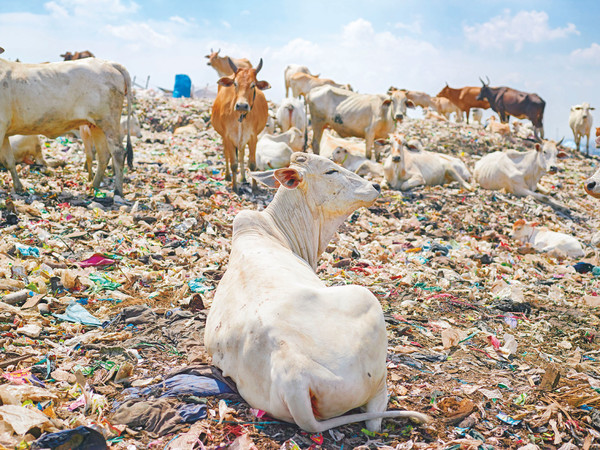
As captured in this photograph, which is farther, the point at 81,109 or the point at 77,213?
the point at 81,109

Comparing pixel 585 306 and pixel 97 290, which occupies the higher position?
pixel 97 290

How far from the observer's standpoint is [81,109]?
791 centimetres

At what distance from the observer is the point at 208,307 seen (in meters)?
4.52

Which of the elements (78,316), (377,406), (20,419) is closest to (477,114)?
(78,316)

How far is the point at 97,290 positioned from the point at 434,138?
1451 centimetres

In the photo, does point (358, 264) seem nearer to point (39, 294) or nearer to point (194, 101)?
point (39, 294)

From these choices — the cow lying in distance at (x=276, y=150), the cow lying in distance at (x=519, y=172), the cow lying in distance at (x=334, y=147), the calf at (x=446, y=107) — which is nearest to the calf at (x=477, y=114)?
the calf at (x=446, y=107)

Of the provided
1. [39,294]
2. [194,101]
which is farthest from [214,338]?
Result: [194,101]

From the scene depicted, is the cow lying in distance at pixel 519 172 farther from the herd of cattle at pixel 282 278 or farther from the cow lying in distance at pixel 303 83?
the cow lying in distance at pixel 303 83

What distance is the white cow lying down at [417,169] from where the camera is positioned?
11031 mm

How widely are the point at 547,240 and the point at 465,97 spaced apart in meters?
21.9

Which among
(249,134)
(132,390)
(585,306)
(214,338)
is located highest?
(249,134)

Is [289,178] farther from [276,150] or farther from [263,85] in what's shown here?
[276,150]

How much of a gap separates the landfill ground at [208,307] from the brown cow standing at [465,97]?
18.7 meters
